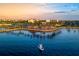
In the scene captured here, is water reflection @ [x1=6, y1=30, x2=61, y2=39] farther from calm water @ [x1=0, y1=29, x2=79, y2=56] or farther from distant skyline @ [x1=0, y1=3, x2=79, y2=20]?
distant skyline @ [x1=0, y1=3, x2=79, y2=20]

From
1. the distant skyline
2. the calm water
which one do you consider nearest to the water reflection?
the calm water

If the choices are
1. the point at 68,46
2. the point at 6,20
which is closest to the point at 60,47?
the point at 68,46

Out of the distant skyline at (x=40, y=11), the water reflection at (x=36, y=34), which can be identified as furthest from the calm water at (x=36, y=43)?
the distant skyline at (x=40, y=11)

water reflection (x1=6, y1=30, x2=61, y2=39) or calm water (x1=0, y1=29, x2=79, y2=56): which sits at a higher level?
water reflection (x1=6, y1=30, x2=61, y2=39)

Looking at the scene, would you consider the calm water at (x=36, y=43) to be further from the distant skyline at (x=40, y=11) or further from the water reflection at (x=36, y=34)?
the distant skyline at (x=40, y=11)

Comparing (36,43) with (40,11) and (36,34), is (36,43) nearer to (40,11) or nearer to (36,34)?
(36,34)
